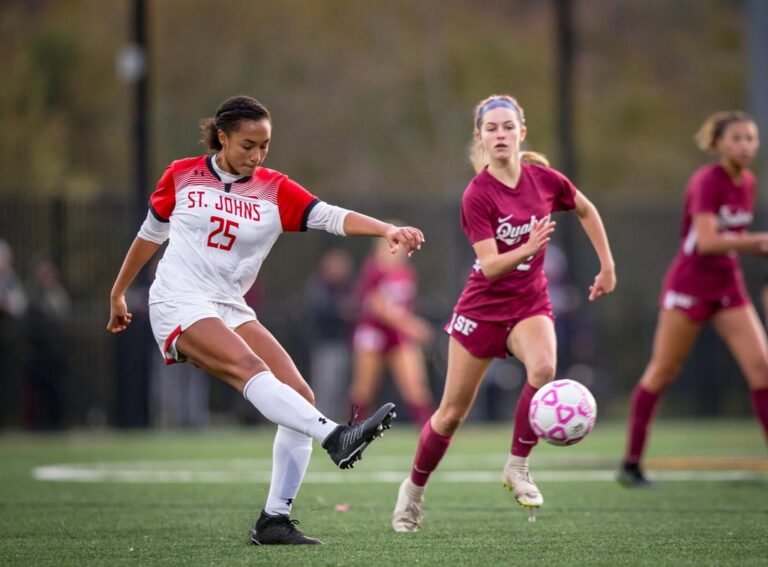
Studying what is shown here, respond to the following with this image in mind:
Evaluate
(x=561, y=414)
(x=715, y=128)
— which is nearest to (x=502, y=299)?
(x=561, y=414)

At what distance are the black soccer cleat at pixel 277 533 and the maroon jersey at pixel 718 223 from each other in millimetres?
3803

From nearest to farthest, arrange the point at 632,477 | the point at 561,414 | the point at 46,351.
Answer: the point at 561,414 < the point at 632,477 < the point at 46,351

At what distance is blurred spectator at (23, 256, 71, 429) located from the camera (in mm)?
17703

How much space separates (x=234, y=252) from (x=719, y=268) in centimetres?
399

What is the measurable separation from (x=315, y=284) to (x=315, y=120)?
32.2 feet

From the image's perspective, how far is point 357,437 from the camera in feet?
19.9

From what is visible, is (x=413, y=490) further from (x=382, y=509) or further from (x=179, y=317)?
(x=179, y=317)

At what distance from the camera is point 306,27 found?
29.0 meters

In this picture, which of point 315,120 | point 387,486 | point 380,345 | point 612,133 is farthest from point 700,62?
point 387,486

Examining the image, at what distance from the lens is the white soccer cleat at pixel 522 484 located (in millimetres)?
6738

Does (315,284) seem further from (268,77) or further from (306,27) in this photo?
(306,27)

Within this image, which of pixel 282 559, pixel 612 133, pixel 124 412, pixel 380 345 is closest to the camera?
pixel 282 559

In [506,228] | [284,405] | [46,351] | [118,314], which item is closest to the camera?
[284,405]

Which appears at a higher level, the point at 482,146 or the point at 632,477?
the point at 482,146
